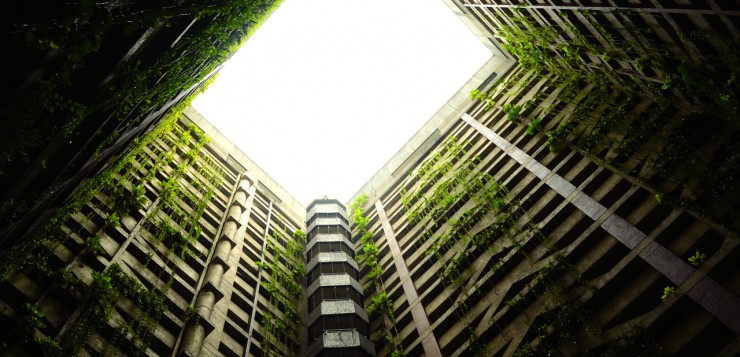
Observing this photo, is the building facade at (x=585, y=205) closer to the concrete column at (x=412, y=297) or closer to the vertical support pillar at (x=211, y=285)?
the concrete column at (x=412, y=297)

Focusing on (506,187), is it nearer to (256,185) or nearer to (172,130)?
(256,185)

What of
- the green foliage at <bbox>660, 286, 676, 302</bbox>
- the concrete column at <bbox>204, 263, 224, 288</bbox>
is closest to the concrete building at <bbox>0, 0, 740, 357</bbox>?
the green foliage at <bbox>660, 286, 676, 302</bbox>

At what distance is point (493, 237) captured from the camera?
11539 millimetres

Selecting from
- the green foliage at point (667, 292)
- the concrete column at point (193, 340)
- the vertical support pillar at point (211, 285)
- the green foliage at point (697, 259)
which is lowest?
the green foliage at point (667, 292)

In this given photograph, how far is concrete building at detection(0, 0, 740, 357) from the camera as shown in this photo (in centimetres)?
767

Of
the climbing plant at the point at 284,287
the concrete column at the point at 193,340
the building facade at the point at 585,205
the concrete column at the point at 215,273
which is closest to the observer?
the building facade at the point at 585,205

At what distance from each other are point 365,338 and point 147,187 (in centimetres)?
818

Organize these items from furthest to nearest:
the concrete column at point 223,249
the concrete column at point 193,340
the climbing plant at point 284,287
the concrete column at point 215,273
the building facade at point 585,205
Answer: the concrete column at point 223,249
the climbing plant at point 284,287
the concrete column at point 215,273
the concrete column at point 193,340
the building facade at point 585,205

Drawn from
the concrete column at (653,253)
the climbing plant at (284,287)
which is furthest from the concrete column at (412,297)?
the concrete column at (653,253)

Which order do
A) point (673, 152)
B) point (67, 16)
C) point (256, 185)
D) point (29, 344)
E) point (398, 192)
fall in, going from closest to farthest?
1. point (67, 16)
2. point (29, 344)
3. point (673, 152)
4. point (398, 192)
5. point (256, 185)

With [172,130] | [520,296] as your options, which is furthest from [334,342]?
[172,130]

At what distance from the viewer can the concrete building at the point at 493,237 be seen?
767cm

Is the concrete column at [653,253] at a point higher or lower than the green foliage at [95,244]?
lower

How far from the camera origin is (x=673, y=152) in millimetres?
8961
